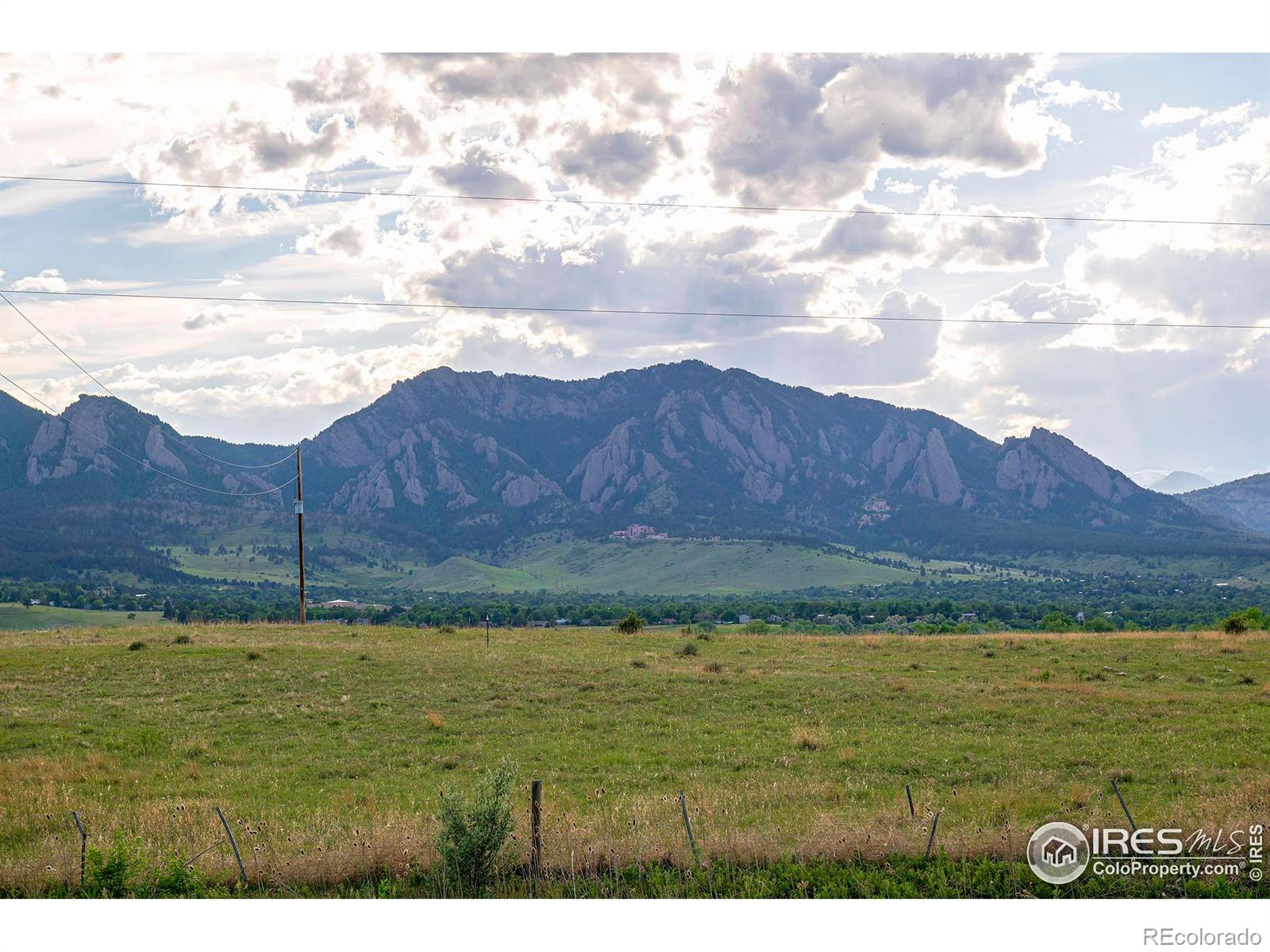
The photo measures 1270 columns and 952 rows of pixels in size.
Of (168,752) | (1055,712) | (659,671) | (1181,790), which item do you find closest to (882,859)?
(1181,790)

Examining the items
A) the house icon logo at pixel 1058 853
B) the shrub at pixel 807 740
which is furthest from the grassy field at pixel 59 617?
the house icon logo at pixel 1058 853

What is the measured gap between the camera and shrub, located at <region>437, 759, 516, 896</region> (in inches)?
535

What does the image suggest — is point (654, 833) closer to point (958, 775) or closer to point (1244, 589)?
point (958, 775)

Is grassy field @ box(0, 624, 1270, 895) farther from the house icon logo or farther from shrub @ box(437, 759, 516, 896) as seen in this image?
shrub @ box(437, 759, 516, 896)

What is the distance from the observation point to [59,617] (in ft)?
454

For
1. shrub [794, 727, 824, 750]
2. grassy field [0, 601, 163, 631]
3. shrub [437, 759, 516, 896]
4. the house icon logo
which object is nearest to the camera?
the house icon logo

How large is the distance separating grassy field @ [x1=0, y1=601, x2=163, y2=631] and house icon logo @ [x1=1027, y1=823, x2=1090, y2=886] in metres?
131

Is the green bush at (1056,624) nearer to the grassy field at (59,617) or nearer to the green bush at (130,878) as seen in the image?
the green bush at (130,878)

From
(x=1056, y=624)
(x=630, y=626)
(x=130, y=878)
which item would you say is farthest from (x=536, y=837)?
(x=1056, y=624)

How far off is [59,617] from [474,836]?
150160 mm

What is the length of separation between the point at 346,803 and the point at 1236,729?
21.5m

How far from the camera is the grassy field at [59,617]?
130 m

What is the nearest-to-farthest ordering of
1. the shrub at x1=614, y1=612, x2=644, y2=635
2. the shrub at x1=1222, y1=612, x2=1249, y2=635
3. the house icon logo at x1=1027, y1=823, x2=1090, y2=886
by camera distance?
the house icon logo at x1=1027, y1=823, x2=1090, y2=886 → the shrub at x1=1222, y1=612, x2=1249, y2=635 → the shrub at x1=614, y1=612, x2=644, y2=635

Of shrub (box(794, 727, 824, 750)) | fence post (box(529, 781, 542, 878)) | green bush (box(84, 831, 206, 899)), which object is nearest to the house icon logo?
fence post (box(529, 781, 542, 878))
